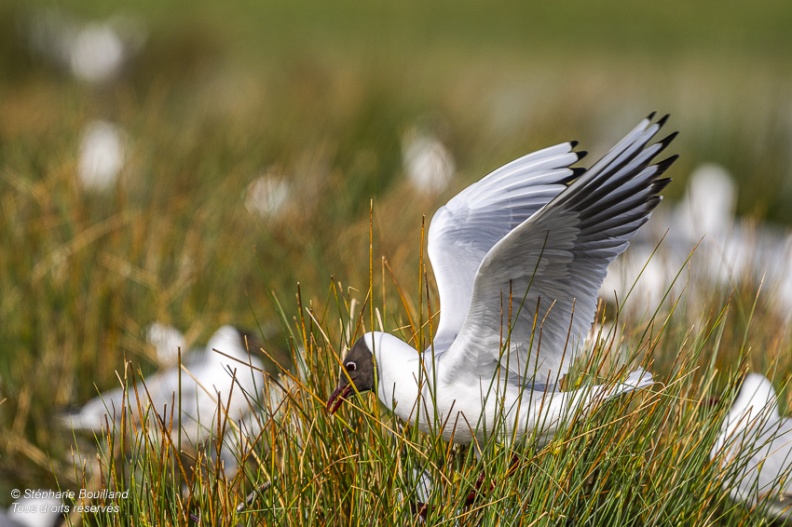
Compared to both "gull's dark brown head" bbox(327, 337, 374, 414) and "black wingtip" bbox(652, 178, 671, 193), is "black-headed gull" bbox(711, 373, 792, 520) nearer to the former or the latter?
"black wingtip" bbox(652, 178, 671, 193)

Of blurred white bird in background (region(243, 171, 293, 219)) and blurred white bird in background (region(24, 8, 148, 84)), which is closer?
blurred white bird in background (region(243, 171, 293, 219))

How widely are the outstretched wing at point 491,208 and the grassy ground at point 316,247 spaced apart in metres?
0.20

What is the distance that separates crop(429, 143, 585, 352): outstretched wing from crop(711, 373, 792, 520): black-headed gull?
2.28 feet

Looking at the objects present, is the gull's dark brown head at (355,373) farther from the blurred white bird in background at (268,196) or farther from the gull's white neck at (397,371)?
the blurred white bird in background at (268,196)

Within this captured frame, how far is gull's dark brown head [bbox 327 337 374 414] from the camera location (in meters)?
2.18

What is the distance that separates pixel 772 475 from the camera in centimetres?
258

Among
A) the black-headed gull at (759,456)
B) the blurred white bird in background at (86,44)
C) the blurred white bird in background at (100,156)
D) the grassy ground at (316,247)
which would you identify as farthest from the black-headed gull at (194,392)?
the blurred white bird in background at (86,44)

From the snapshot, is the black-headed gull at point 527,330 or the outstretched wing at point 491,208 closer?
the black-headed gull at point 527,330

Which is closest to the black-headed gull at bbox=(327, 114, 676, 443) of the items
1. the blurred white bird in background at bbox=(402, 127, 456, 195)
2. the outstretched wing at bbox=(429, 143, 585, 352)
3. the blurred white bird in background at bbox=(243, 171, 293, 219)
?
the outstretched wing at bbox=(429, 143, 585, 352)

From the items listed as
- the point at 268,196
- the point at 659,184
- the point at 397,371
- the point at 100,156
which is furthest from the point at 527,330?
the point at 100,156

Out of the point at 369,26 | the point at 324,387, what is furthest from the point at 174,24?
the point at 324,387

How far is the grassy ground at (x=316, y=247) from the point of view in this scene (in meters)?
2.12

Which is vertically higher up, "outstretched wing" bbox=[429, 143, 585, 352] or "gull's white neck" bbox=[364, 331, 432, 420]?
"outstretched wing" bbox=[429, 143, 585, 352]

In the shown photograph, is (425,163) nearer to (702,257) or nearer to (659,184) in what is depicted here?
(702,257)
